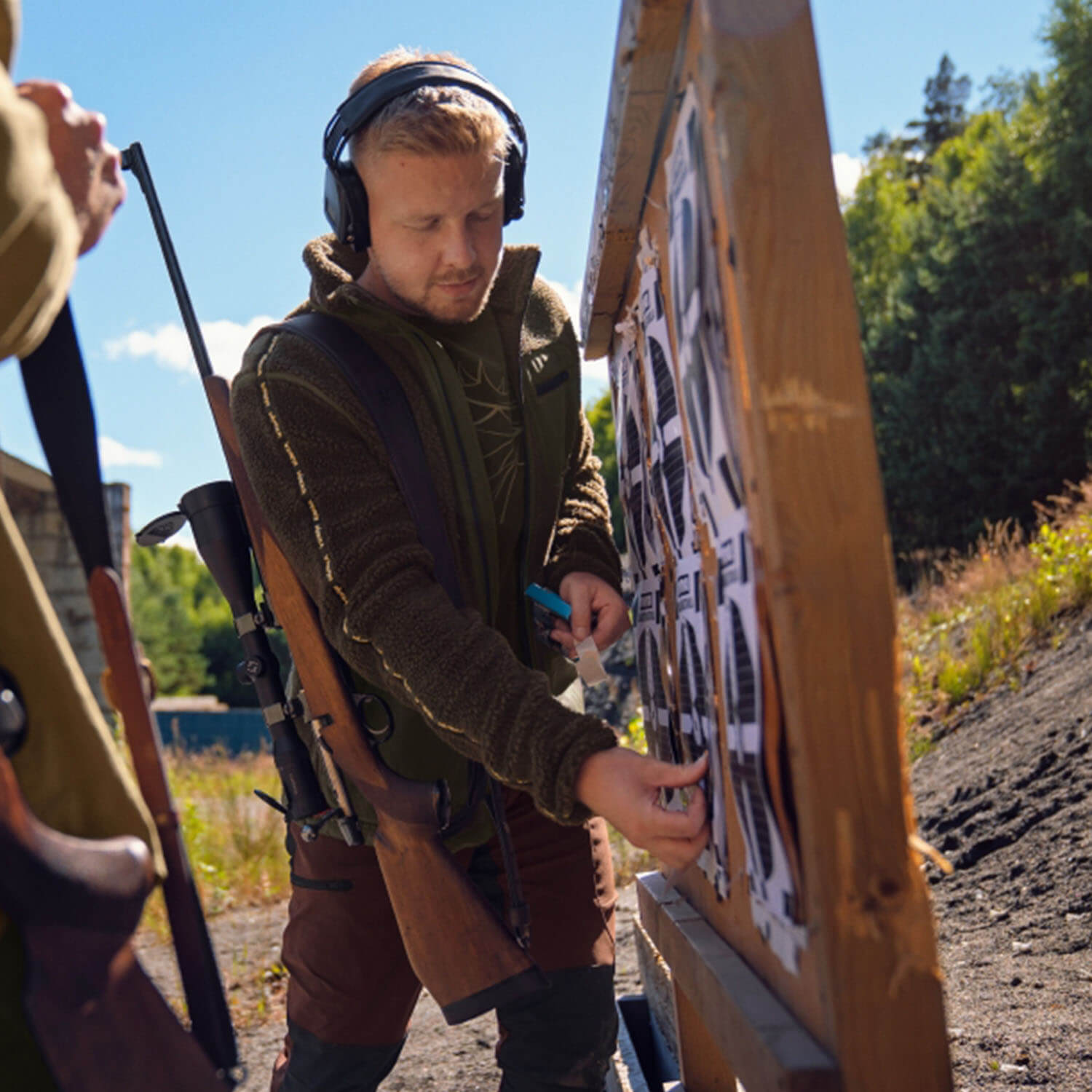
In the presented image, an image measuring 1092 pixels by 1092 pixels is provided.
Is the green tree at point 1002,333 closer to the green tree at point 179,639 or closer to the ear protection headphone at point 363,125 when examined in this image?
the ear protection headphone at point 363,125

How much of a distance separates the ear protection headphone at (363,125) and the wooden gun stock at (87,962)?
1287mm

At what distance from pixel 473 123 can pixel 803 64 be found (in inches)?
35.0

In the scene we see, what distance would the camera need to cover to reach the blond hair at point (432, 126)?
5.98 ft

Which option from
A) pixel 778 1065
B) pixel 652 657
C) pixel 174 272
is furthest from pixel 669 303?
pixel 174 272

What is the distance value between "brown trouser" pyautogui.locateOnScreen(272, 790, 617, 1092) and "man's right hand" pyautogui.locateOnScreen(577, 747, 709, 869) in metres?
0.66

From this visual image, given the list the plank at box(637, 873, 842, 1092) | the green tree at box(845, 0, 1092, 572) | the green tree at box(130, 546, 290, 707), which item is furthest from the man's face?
the green tree at box(130, 546, 290, 707)

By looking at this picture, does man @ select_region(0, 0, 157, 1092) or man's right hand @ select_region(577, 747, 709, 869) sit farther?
man's right hand @ select_region(577, 747, 709, 869)

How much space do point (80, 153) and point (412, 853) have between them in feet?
3.88

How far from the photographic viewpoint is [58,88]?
1.18 m

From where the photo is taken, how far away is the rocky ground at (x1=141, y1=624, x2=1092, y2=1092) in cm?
259

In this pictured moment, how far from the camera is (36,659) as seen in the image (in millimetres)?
1034

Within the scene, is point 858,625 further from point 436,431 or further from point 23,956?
point 436,431

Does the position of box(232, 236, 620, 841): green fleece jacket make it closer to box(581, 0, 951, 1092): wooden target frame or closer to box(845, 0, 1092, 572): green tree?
box(581, 0, 951, 1092): wooden target frame

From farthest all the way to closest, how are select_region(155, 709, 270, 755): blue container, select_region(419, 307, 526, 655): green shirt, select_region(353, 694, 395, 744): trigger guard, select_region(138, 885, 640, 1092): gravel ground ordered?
select_region(155, 709, 270, 755): blue container, select_region(138, 885, 640, 1092): gravel ground, select_region(419, 307, 526, 655): green shirt, select_region(353, 694, 395, 744): trigger guard
